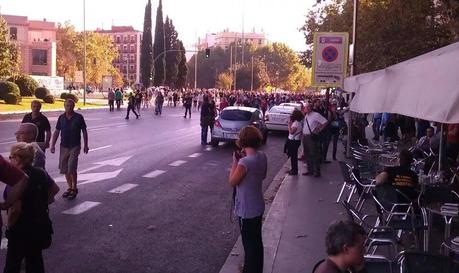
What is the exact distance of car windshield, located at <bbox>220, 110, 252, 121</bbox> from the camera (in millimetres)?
20094

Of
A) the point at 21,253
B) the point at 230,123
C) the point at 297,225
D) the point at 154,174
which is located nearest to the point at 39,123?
the point at 154,174

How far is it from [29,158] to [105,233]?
3101 mm

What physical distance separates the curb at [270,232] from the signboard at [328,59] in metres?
4.30

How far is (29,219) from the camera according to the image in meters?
4.79

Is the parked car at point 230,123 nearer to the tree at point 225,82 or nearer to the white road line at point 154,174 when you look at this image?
the white road line at point 154,174

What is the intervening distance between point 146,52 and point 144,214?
266ft

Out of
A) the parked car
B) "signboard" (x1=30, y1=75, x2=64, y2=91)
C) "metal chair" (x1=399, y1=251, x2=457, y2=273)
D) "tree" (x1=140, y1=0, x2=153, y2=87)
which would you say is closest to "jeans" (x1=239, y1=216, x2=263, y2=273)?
"metal chair" (x1=399, y1=251, x2=457, y2=273)

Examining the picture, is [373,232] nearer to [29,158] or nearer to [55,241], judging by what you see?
[29,158]

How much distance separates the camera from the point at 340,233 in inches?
122

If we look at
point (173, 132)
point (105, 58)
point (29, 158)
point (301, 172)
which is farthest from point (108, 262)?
point (105, 58)

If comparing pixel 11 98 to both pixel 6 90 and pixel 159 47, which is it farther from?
pixel 159 47

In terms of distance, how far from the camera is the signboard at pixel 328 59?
617 inches

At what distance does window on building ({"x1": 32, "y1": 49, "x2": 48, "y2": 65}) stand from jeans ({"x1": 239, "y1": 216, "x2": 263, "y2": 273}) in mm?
104522

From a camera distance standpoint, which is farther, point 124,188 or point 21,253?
point 124,188
